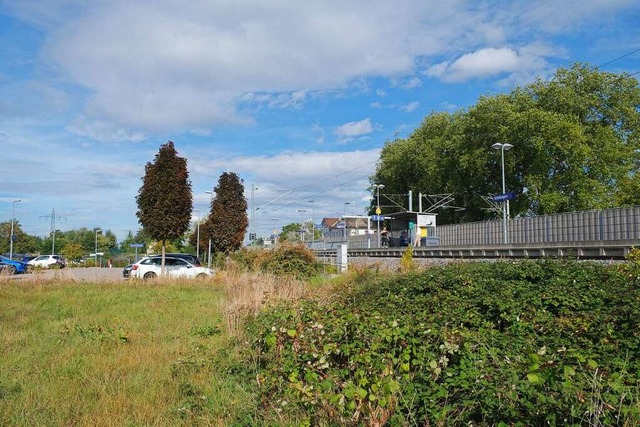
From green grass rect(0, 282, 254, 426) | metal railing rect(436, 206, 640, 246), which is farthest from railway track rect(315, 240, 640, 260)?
green grass rect(0, 282, 254, 426)

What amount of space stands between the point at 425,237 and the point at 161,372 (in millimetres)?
34924

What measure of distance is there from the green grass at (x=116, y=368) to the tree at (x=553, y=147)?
34.6m

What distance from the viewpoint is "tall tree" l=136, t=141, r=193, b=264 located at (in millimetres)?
24109

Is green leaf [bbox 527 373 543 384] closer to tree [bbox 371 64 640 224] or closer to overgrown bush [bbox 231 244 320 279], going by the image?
overgrown bush [bbox 231 244 320 279]

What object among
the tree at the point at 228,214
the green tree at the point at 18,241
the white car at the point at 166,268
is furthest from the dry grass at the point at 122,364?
the green tree at the point at 18,241

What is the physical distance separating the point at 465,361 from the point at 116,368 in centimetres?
438

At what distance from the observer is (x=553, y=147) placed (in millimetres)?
39562

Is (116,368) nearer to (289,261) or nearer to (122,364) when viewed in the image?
(122,364)

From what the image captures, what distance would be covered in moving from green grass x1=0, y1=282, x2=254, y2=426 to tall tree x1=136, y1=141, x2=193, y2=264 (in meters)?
11.7

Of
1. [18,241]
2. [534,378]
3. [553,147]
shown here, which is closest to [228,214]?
[553,147]

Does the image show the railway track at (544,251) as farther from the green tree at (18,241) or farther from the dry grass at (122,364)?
the green tree at (18,241)

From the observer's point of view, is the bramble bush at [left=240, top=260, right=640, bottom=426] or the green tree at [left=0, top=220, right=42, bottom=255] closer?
the bramble bush at [left=240, top=260, right=640, bottom=426]

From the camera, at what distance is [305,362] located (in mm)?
4734

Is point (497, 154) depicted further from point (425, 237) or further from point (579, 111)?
point (425, 237)
